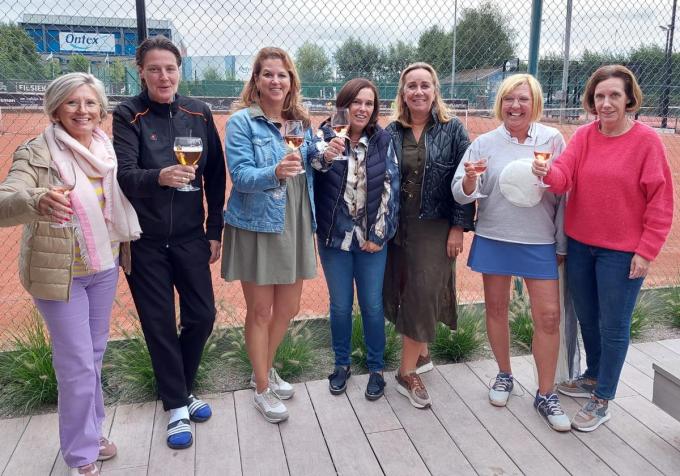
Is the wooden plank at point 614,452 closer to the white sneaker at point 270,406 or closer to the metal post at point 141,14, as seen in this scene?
the white sneaker at point 270,406

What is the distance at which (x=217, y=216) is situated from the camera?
3.19 metres

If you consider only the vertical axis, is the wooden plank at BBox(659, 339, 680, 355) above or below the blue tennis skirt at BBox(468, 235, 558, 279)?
below

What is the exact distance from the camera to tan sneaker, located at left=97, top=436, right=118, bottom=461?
2.87 metres

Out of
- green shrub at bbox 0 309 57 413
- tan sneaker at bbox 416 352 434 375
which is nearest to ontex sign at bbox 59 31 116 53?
green shrub at bbox 0 309 57 413

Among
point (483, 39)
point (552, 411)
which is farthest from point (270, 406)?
point (483, 39)

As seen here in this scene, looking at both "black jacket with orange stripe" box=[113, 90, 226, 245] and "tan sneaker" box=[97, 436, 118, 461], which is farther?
"tan sneaker" box=[97, 436, 118, 461]

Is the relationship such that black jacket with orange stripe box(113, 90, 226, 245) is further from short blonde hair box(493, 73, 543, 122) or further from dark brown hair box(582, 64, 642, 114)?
dark brown hair box(582, 64, 642, 114)

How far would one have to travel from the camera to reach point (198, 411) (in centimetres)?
324

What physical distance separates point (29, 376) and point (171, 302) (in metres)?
1.19

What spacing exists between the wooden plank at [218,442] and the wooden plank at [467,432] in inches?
47.8

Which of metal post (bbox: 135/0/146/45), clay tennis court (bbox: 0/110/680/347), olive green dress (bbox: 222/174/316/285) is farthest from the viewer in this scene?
clay tennis court (bbox: 0/110/680/347)

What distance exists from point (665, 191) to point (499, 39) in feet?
11.6

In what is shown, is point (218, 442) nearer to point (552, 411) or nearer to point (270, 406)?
point (270, 406)

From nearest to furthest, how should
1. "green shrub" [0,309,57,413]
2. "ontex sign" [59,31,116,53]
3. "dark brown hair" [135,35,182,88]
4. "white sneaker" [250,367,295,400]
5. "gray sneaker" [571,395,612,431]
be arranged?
"dark brown hair" [135,35,182,88]
"gray sneaker" [571,395,612,431]
"green shrub" [0,309,57,413]
"white sneaker" [250,367,295,400]
"ontex sign" [59,31,116,53]
